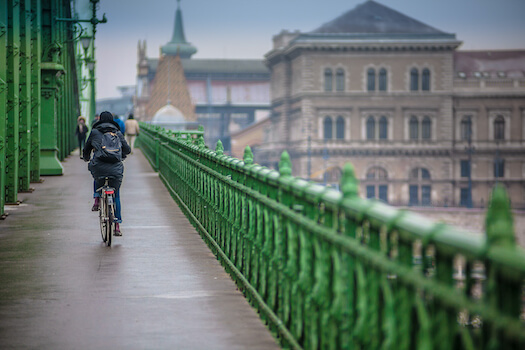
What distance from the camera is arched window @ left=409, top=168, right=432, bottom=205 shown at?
104 meters

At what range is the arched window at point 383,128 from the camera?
106 meters

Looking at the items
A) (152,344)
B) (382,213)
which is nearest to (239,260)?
(152,344)

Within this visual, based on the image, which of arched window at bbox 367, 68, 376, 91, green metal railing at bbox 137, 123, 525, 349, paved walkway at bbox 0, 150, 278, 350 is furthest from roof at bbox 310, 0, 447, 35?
green metal railing at bbox 137, 123, 525, 349

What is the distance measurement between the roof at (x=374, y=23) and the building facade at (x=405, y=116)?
6.20 ft

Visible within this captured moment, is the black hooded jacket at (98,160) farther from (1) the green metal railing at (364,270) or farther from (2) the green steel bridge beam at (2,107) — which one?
(1) the green metal railing at (364,270)

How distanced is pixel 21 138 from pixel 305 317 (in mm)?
14521

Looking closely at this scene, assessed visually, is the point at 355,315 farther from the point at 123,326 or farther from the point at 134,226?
the point at 134,226

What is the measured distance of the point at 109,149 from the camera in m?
11.7

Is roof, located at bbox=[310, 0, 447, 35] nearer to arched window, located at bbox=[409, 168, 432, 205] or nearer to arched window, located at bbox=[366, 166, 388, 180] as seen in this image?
arched window, located at bbox=[366, 166, 388, 180]

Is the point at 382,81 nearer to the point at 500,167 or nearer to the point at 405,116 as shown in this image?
the point at 405,116

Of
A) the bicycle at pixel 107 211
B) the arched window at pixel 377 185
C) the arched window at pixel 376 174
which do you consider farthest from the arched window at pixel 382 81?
the bicycle at pixel 107 211

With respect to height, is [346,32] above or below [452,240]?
above

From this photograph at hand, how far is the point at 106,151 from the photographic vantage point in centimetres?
1170

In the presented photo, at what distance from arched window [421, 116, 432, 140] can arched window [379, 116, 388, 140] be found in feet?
13.2
